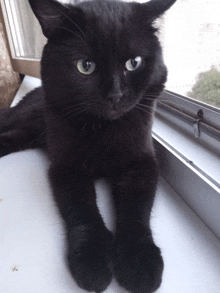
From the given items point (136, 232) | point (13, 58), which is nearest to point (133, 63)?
point (136, 232)

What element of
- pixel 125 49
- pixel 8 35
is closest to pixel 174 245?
pixel 125 49

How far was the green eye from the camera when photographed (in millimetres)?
615

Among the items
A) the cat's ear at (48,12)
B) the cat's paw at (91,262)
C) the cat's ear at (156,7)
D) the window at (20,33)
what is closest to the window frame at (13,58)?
the window at (20,33)

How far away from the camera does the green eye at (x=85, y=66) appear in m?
0.61

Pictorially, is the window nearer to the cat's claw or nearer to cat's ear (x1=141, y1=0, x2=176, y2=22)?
cat's ear (x1=141, y1=0, x2=176, y2=22)

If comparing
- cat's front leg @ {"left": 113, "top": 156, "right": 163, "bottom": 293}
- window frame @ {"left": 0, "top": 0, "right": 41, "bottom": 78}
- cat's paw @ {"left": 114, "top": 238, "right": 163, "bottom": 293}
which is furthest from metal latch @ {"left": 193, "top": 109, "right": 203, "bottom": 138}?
window frame @ {"left": 0, "top": 0, "right": 41, "bottom": 78}

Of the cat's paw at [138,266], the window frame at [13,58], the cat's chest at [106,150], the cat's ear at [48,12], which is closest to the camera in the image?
the cat's paw at [138,266]

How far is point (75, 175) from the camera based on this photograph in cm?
68

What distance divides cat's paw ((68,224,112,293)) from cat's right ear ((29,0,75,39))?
0.52 meters

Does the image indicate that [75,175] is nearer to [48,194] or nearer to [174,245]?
[48,194]

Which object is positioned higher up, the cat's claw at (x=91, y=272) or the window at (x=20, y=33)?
the window at (x=20, y=33)

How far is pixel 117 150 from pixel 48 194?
230 millimetres

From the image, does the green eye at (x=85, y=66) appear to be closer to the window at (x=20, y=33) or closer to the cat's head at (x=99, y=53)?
the cat's head at (x=99, y=53)

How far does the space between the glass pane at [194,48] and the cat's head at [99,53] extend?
137 millimetres
